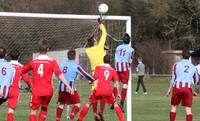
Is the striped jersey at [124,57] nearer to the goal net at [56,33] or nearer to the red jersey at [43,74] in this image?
the goal net at [56,33]

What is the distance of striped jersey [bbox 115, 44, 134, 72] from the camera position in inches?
803

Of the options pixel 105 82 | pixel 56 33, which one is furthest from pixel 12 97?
pixel 56 33

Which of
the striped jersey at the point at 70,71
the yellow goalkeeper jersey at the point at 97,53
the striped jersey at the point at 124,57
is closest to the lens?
the striped jersey at the point at 70,71

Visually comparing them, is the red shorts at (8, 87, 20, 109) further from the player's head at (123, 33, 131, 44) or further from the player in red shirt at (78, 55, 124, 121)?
the player's head at (123, 33, 131, 44)

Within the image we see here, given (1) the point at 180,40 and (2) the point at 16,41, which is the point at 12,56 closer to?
(2) the point at 16,41

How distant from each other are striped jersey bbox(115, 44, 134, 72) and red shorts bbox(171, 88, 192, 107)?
2.83 metres

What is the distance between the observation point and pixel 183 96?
707 inches

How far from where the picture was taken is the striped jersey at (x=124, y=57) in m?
20.4

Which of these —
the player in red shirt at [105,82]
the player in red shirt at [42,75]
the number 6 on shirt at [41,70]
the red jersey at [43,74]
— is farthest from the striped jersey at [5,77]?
the player in red shirt at [105,82]

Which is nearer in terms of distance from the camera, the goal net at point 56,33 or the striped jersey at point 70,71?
the striped jersey at point 70,71

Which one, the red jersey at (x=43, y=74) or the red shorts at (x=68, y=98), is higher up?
the red jersey at (x=43, y=74)

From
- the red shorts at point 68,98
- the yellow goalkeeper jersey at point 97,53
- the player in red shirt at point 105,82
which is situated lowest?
the red shorts at point 68,98

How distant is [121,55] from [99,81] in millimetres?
2898

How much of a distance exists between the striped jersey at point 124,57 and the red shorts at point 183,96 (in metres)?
2.83
